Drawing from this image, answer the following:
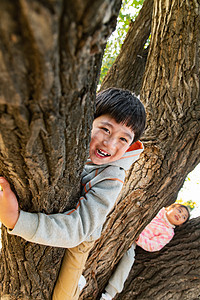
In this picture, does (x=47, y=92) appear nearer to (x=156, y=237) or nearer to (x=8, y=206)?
(x=8, y=206)

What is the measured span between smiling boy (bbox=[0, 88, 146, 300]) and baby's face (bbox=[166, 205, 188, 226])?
1925 mm

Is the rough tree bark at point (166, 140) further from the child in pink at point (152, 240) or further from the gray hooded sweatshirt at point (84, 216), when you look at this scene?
the gray hooded sweatshirt at point (84, 216)

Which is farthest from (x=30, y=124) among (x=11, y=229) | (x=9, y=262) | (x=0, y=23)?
(x=9, y=262)

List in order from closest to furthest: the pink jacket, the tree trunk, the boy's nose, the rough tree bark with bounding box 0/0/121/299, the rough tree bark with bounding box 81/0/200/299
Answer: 1. the rough tree bark with bounding box 0/0/121/299
2. the boy's nose
3. the rough tree bark with bounding box 81/0/200/299
4. the tree trunk
5. the pink jacket

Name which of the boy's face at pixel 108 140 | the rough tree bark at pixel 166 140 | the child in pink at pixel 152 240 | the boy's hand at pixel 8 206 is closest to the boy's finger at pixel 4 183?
the boy's hand at pixel 8 206

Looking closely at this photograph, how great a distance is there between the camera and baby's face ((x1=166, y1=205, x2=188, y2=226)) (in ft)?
10.0

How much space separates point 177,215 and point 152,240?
0.87 metres

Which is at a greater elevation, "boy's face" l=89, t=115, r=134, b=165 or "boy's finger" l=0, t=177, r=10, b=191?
"boy's face" l=89, t=115, r=134, b=165

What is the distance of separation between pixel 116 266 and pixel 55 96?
2.05 metres

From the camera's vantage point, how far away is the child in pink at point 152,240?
206cm

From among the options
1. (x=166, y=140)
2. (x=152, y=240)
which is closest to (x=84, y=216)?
(x=166, y=140)

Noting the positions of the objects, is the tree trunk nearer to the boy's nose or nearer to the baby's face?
the baby's face

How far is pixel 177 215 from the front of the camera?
3.13 m

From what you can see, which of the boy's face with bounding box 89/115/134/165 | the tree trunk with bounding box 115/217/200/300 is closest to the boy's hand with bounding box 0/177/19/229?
the boy's face with bounding box 89/115/134/165
